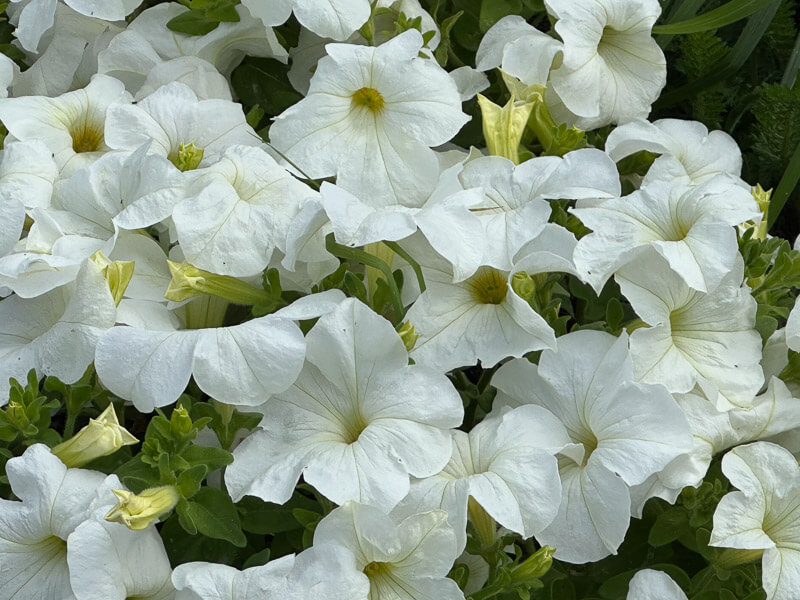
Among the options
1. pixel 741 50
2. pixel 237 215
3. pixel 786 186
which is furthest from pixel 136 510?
pixel 741 50

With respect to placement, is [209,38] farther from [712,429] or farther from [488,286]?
[712,429]

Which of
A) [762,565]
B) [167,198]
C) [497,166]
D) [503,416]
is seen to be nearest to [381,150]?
[497,166]

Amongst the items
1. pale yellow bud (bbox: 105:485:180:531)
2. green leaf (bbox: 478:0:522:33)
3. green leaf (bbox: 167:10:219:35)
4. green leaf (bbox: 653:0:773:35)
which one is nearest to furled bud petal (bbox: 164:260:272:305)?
pale yellow bud (bbox: 105:485:180:531)

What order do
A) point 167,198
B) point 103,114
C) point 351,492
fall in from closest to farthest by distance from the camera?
point 351,492 < point 167,198 < point 103,114

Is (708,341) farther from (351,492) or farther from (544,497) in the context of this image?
(351,492)

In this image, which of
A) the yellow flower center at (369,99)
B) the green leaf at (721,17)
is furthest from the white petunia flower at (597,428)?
the green leaf at (721,17)

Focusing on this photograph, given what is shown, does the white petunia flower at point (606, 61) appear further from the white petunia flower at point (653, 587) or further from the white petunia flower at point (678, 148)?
the white petunia flower at point (653, 587)
